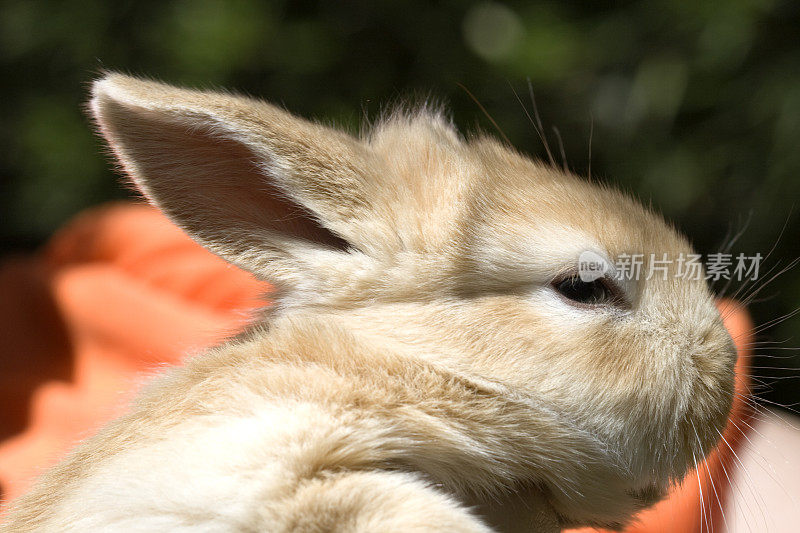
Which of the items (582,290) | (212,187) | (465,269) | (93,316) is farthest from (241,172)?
(93,316)

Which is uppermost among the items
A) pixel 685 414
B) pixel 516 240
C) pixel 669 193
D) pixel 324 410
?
pixel 669 193

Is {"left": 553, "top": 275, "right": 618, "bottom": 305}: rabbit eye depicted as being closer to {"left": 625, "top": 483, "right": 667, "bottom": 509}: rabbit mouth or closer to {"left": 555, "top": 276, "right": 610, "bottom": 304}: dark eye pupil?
{"left": 555, "top": 276, "right": 610, "bottom": 304}: dark eye pupil

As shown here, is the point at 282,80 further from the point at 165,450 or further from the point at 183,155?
the point at 165,450

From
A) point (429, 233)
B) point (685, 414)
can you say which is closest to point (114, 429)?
point (429, 233)

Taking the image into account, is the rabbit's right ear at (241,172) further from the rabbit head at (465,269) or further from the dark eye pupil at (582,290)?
the dark eye pupil at (582,290)

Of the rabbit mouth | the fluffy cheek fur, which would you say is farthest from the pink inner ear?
the rabbit mouth

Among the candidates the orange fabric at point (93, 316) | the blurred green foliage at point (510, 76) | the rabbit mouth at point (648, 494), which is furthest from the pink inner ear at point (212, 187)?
the blurred green foliage at point (510, 76)
